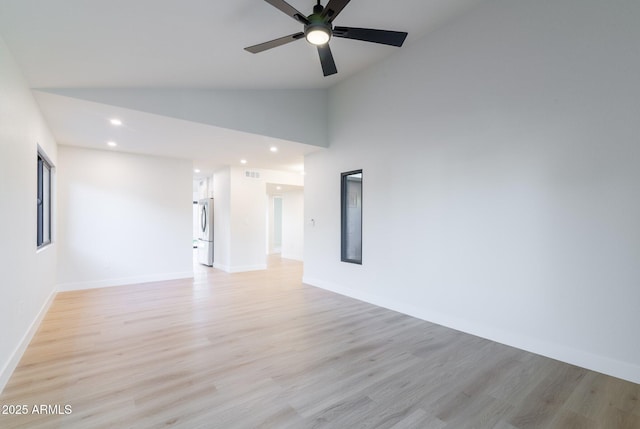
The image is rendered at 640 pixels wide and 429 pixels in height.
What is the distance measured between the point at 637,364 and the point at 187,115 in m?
5.21

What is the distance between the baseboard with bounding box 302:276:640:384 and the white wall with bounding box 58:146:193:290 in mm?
4502

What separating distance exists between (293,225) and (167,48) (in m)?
7.43

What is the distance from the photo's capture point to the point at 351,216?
5.18 m

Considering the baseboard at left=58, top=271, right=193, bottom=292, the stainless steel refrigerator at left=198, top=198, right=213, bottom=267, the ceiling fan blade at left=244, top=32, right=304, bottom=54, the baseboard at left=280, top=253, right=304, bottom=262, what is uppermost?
the ceiling fan blade at left=244, top=32, right=304, bottom=54

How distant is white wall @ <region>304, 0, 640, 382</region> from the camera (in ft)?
8.19

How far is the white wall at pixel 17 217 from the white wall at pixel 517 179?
3991mm

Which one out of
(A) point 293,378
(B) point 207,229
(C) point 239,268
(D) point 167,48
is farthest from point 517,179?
(B) point 207,229

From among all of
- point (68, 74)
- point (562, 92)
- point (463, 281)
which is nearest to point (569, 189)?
point (562, 92)

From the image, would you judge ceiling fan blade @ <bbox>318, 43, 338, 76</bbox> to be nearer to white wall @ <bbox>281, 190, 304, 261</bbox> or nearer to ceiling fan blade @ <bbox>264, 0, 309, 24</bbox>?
ceiling fan blade @ <bbox>264, 0, 309, 24</bbox>

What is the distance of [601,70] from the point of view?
2.56 m

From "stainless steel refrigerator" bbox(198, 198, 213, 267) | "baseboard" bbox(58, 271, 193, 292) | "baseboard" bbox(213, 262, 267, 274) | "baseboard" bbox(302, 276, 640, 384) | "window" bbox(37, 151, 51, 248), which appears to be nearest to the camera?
"baseboard" bbox(302, 276, 640, 384)

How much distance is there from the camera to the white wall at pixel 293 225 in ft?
32.1

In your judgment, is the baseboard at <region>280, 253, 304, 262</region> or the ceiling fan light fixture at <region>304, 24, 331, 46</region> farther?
the baseboard at <region>280, 253, 304, 262</region>

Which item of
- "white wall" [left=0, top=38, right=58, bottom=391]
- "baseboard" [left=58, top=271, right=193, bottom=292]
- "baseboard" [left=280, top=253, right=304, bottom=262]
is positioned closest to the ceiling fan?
"white wall" [left=0, top=38, right=58, bottom=391]
